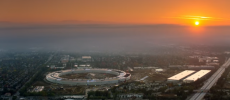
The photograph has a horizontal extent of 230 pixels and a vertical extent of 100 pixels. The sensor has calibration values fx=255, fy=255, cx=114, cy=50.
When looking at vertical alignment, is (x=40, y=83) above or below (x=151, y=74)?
below

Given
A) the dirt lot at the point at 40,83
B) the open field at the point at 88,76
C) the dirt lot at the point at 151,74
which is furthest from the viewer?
the open field at the point at 88,76

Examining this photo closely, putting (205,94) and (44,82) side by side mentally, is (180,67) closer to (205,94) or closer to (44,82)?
(205,94)

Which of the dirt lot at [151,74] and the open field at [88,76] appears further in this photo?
the open field at [88,76]

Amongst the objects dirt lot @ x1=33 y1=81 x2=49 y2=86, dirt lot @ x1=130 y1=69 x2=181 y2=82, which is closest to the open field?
dirt lot @ x1=130 y1=69 x2=181 y2=82

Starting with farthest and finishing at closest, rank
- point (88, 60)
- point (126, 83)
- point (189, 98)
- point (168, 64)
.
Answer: point (88, 60), point (168, 64), point (126, 83), point (189, 98)

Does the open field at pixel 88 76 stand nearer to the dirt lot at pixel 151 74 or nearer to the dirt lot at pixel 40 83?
the dirt lot at pixel 151 74

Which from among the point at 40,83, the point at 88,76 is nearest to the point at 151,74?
the point at 88,76

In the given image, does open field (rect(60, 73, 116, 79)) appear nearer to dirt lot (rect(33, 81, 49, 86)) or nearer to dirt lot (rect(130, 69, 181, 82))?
dirt lot (rect(130, 69, 181, 82))

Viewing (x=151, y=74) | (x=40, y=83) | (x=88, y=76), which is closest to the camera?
(x=40, y=83)

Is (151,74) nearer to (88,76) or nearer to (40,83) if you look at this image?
(88,76)

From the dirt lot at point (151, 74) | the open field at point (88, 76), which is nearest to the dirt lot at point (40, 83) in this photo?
the open field at point (88, 76)

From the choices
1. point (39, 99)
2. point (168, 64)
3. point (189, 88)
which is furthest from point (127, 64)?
point (39, 99)
